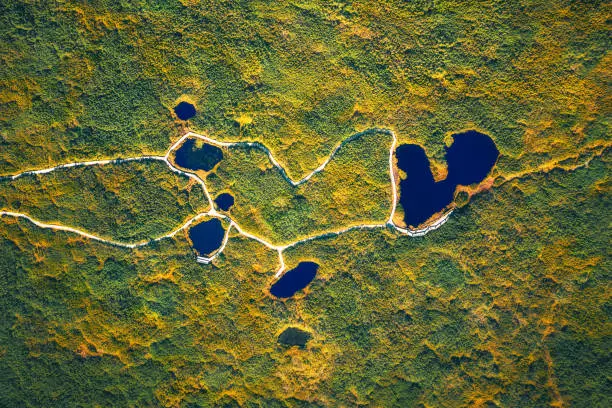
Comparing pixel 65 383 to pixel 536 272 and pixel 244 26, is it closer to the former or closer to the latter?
pixel 244 26

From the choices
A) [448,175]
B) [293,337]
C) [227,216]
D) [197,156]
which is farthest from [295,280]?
[448,175]

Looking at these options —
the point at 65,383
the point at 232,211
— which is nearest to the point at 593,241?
the point at 232,211

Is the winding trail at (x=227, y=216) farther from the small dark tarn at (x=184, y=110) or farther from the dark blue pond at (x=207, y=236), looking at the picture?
the small dark tarn at (x=184, y=110)

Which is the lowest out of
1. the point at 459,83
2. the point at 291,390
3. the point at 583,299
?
the point at 291,390

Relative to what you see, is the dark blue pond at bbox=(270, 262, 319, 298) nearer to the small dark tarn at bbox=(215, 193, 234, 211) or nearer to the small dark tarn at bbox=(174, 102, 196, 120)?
the small dark tarn at bbox=(215, 193, 234, 211)

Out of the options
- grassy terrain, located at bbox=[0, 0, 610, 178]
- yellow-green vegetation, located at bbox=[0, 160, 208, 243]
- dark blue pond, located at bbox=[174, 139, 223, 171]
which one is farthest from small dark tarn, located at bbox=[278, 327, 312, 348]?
dark blue pond, located at bbox=[174, 139, 223, 171]

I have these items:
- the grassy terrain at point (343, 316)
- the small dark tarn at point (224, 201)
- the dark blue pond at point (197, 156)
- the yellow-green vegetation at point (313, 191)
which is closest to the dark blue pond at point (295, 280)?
the grassy terrain at point (343, 316)
